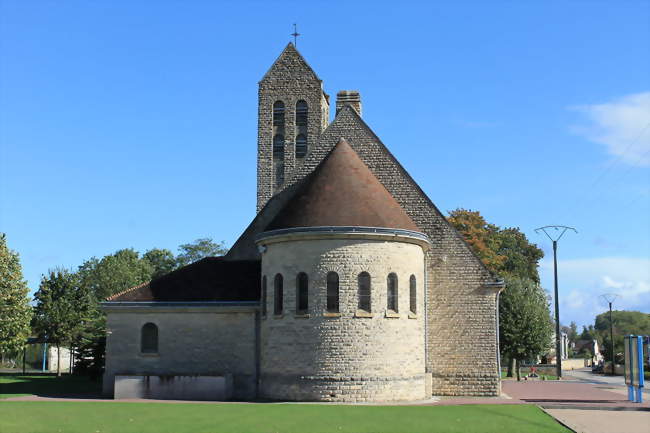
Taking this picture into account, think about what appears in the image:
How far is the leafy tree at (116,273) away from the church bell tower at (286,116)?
4039 centimetres

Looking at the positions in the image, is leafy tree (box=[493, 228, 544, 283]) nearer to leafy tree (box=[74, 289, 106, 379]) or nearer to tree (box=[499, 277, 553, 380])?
tree (box=[499, 277, 553, 380])

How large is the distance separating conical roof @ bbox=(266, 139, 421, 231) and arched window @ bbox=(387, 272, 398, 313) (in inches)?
79.3

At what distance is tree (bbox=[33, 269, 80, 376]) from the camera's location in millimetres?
53469

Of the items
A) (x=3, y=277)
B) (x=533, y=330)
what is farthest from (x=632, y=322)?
(x=3, y=277)

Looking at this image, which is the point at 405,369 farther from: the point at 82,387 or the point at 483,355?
the point at 82,387

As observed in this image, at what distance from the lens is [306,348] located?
2995 centimetres

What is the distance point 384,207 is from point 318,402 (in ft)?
26.8

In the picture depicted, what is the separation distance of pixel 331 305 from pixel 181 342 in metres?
7.67

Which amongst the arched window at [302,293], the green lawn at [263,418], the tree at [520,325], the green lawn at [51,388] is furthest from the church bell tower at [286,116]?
the green lawn at [263,418]

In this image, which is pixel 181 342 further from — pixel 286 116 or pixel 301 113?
pixel 301 113

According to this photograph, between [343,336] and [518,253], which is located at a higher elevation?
[518,253]

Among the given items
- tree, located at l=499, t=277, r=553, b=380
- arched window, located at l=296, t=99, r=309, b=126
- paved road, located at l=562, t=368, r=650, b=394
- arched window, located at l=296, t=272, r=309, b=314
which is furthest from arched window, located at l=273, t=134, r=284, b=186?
paved road, located at l=562, t=368, r=650, b=394

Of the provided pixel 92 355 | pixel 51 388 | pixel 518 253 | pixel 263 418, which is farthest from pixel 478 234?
pixel 263 418

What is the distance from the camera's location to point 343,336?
29656 millimetres
